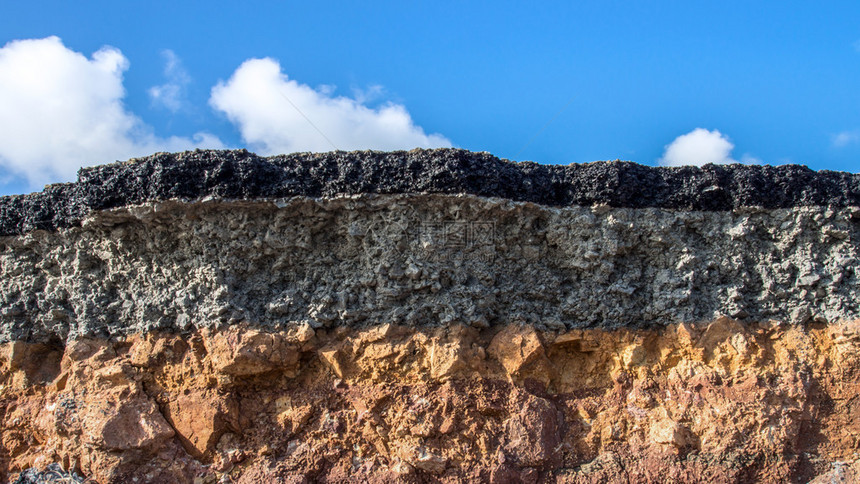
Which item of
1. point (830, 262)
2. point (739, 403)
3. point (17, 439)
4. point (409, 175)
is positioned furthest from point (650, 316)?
point (17, 439)

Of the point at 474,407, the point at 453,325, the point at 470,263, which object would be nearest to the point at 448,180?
the point at 470,263

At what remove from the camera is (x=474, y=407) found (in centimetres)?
388

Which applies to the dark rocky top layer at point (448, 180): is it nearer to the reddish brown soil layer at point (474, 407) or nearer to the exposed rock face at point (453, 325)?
the exposed rock face at point (453, 325)

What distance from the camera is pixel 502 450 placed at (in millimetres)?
3807

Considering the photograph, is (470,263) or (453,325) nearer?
(453,325)

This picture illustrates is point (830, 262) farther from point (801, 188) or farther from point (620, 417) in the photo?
point (620, 417)

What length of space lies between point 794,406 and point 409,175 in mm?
3061

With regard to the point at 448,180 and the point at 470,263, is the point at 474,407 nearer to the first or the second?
the point at 470,263

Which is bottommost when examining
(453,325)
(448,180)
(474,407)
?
(474,407)

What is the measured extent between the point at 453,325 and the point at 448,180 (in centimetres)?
101

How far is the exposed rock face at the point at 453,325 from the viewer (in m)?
3.88

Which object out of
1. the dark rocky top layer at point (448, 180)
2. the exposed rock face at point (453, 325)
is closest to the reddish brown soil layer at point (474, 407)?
the exposed rock face at point (453, 325)

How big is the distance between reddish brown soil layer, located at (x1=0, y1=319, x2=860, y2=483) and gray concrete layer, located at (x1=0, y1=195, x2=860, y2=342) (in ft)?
0.53

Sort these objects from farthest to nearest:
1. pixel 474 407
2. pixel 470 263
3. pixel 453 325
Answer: pixel 470 263
pixel 453 325
pixel 474 407
